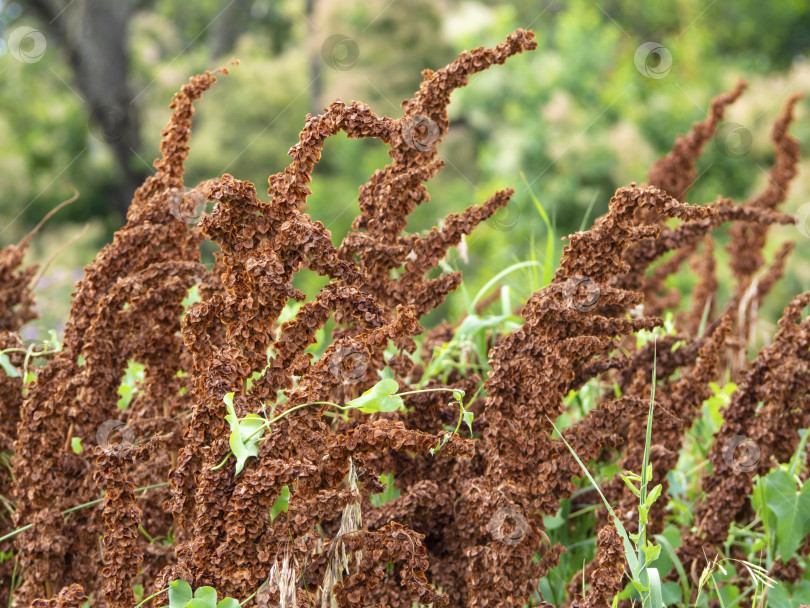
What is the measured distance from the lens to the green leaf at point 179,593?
0.82 m

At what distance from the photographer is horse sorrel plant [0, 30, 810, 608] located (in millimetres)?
853

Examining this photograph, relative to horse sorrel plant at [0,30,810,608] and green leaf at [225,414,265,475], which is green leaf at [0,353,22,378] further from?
green leaf at [225,414,265,475]

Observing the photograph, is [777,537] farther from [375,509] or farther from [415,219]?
[415,219]

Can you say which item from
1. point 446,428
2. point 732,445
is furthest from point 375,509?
point 732,445

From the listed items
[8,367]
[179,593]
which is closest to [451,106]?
[8,367]

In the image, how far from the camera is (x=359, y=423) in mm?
1140

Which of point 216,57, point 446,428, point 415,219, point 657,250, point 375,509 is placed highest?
point 216,57

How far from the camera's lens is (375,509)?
106cm

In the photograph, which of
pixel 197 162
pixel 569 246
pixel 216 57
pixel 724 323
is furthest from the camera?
pixel 216 57

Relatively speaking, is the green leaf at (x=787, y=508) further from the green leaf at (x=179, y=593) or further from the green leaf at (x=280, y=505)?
the green leaf at (x=179, y=593)

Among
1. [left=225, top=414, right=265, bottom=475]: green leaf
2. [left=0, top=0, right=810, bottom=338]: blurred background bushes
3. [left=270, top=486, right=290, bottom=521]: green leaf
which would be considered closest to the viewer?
[left=225, top=414, right=265, bottom=475]: green leaf

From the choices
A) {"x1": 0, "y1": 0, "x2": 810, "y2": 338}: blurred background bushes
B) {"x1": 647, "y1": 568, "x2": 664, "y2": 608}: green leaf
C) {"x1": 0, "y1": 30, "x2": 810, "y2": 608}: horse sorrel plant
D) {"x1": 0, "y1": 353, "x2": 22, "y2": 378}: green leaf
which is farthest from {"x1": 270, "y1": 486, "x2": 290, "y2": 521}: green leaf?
{"x1": 0, "y1": 0, "x2": 810, "y2": 338}: blurred background bushes

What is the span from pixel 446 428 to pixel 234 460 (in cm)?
44

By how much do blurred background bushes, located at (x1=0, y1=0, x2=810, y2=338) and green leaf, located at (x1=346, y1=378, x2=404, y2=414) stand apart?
5.40 metres
